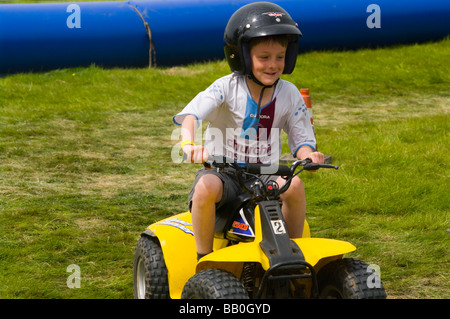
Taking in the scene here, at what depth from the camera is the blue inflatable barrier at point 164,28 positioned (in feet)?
37.8

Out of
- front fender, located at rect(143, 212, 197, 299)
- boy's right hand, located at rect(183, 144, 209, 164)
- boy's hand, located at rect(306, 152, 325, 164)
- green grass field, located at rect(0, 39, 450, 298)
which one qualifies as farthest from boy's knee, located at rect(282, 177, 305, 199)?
green grass field, located at rect(0, 39, 450, 298)

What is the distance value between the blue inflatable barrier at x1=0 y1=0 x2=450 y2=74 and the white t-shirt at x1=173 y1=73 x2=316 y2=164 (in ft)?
28.2

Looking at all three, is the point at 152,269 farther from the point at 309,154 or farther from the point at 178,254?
the point at 309,154

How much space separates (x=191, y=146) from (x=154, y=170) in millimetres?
3856

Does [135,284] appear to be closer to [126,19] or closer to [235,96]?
[235,96]

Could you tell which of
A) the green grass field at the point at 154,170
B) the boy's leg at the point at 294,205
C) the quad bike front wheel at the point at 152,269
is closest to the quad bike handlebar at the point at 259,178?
the boy's leg at the point at 294,205

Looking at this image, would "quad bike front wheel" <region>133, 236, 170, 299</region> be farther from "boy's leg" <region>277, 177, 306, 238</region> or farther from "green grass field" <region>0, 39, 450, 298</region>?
"boy's leg" <region>277, 177, 306, 238</region>

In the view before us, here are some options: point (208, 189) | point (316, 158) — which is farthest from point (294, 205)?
point (208, 189)

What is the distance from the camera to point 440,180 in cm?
610

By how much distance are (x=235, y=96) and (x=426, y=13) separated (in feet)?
35.9

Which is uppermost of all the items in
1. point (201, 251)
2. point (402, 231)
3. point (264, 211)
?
point (264, 211)

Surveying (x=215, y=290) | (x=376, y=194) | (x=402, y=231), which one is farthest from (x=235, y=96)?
(x=376, y=194)

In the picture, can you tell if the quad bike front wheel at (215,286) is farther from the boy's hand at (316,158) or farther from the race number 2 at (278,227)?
the boy's hand at (316,158)

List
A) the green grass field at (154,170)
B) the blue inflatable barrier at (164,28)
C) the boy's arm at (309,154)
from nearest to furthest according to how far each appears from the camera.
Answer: the boy's arm at (309,154), the green grass field at (154,170), the blue inflatable barrier at (164,28)
